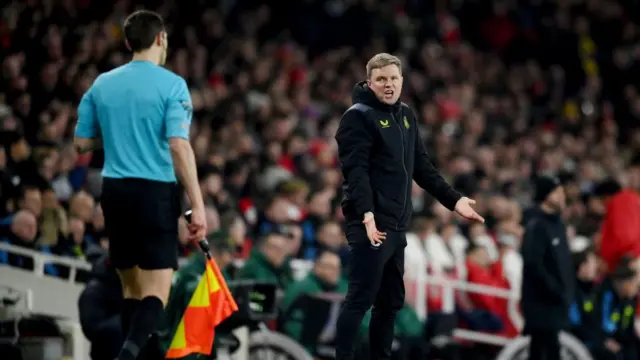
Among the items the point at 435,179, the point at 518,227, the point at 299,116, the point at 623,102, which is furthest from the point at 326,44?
the point at 435,179

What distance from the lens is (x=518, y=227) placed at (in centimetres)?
1461

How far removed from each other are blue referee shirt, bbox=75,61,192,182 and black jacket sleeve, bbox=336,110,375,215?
833mm

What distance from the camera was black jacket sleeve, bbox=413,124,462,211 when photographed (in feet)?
26.7

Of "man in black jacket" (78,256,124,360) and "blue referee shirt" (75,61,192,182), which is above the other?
"blue referee shirt" (75,61,192,182)

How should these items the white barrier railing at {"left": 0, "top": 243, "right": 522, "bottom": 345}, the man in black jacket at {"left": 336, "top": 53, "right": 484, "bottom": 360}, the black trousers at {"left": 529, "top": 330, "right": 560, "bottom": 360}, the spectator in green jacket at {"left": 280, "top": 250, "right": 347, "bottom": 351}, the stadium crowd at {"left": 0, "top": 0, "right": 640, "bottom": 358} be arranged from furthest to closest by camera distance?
the white barrier railing at {"left": 0, "top": 243, "right": 522, "bottom": 345} → the stadium crowd at {"left": 0, "top": 0, "right": 640, "bottom": 358} → the spectator in green jacket at {"left": 280, "top": 250, "right": 347, "bottom": 351} → the black trousers at {"left": 529, "top": 330, "right": 560, "bottom": 360} → the man in black jacket at {"left": 336, "top": 53, "right": 484, "bottom": 360}

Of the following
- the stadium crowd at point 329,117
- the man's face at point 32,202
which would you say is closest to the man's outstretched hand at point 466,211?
the stadium crowd at point 329,117

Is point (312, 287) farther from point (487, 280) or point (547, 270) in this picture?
point (487, 280)

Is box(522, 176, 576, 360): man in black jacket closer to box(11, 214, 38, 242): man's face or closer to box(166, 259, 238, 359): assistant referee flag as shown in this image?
box(166, 259, 238, 359): assistant referee flag

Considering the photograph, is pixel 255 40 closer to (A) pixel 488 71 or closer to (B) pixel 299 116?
(B) pixel 299 116

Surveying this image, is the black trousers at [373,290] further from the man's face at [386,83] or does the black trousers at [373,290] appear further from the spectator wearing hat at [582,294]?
the spectator wearing hat at [582,294]

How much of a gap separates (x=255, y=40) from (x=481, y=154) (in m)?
3.32

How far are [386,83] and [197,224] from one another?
1.24 m

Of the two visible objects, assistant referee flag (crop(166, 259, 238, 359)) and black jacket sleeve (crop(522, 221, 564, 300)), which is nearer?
assistant referee flag (crop(166, 259, 238, 359))

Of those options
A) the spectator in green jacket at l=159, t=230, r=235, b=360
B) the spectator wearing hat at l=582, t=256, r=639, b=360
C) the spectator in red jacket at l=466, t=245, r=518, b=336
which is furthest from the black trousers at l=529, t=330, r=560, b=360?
the spectator in green jacket at l=159, t=230, r=235, b=360
